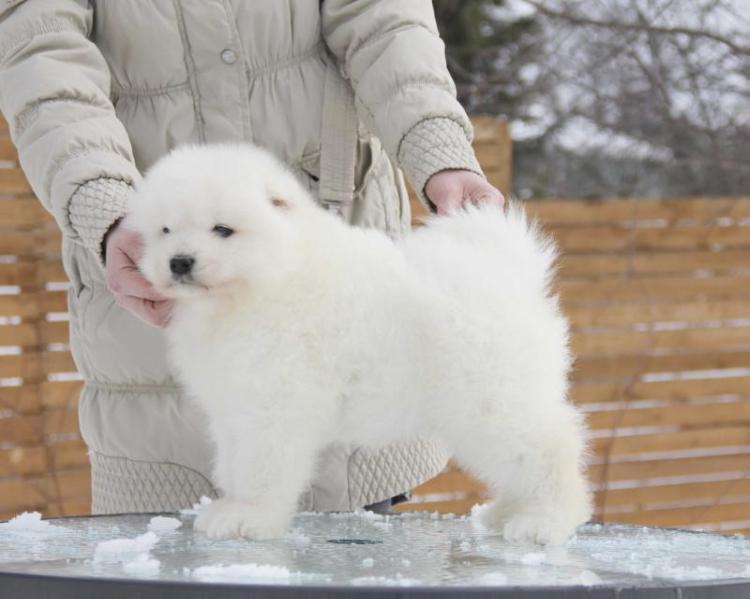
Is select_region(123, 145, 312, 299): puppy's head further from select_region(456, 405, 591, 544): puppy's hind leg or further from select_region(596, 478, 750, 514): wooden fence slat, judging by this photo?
select_region(596, 478, 750, 514): wooden fence slat

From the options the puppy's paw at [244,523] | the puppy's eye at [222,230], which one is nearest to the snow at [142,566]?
the puppy's paw at [244,523]

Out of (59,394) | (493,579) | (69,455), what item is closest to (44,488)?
(69,455)

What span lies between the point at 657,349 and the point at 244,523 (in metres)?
4.54

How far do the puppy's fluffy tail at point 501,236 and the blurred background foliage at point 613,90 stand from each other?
4780 millimetres

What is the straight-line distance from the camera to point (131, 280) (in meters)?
1.74

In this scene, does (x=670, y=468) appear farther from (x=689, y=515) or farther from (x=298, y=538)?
(x=298, y=538)

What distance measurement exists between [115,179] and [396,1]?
26.6 inches

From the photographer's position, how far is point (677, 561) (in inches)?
62.0

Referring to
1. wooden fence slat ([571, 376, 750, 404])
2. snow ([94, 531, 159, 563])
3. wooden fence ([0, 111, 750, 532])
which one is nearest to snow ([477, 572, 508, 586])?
snow ([94, 531, 159, 563])

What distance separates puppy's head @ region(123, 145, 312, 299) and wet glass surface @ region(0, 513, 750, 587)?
0.38 meters

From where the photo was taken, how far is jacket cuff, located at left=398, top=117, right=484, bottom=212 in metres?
1.91

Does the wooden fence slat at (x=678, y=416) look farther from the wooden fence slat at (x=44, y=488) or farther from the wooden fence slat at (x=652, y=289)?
the wooden fence slat at (x=44, y=488)

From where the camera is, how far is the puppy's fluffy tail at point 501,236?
5.74 feet

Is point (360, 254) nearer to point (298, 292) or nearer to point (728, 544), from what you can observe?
point (298, 292)
